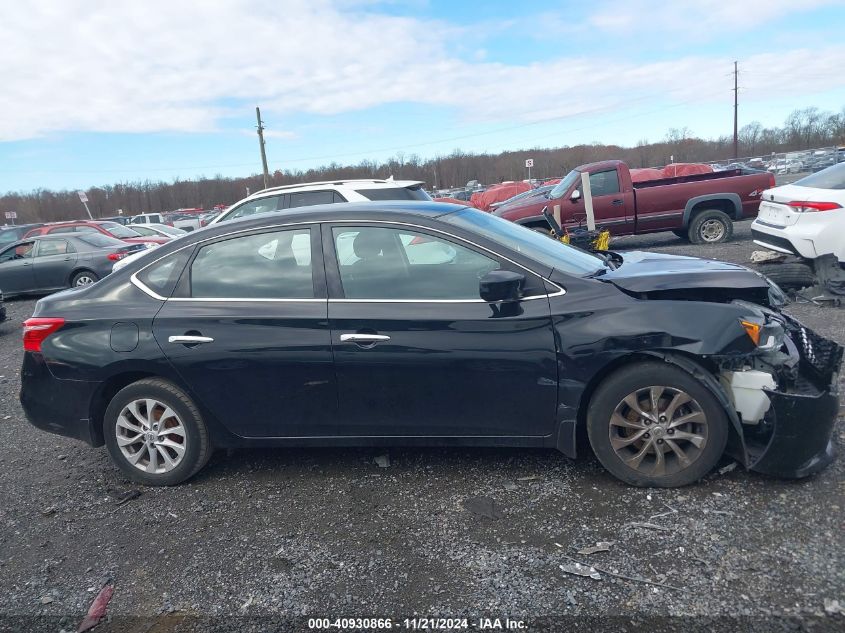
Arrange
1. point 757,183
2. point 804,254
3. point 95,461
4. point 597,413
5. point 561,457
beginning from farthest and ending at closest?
point 757,183 < point 804,254 < point 95,461 < point 561,457 < point 597,413

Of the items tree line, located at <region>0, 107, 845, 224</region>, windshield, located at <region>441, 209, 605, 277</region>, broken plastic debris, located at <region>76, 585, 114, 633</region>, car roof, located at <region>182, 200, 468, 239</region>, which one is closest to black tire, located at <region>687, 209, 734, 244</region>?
windshield, located at <region>441, 209, 605, 277</region>

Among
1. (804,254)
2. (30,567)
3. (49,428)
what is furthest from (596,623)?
(804,254)

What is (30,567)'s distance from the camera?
3.20 meters

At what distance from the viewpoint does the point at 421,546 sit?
3076 mm

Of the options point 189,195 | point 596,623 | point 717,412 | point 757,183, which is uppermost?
point 189,195

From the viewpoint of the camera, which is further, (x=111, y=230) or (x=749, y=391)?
(x=111, y=230)

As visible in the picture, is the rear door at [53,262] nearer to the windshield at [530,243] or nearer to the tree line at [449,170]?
the windshield at [530,243]

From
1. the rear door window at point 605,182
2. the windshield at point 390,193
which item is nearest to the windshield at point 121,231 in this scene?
the windshield at point 390,193

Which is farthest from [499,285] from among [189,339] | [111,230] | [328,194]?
[111,230]

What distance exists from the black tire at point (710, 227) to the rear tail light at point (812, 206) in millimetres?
5361

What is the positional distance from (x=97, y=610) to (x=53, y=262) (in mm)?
12379

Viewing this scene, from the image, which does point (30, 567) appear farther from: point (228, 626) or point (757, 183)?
point (757, 183)

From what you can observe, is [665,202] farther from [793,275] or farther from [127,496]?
[127,496]

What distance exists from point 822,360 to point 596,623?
6.85ft
